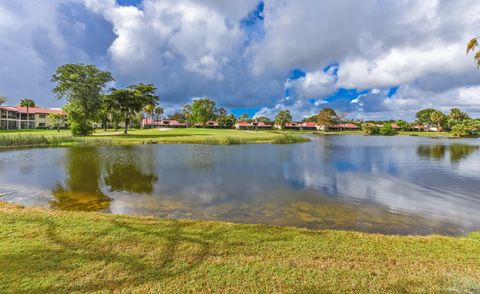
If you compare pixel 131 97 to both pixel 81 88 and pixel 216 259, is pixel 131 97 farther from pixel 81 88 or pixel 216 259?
pixel 216 259

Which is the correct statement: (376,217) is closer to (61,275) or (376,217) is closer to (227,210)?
(227,210)

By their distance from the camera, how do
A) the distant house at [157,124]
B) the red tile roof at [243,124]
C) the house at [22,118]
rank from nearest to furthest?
the house at [22,118], the distant house at [157,124], the red tile roof at [243,124]

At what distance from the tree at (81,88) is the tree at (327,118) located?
354 feet

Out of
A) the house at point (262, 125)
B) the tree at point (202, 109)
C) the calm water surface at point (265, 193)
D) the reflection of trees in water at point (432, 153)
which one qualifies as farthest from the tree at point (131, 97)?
the house at point (262, 125)

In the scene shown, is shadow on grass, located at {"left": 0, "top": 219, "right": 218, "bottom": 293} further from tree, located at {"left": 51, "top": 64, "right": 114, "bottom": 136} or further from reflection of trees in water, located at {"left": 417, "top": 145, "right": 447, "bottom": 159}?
tree, located at {"left": 51, "top": 64, "right": 114, "bottom": 136}

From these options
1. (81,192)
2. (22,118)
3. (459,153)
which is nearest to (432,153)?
(459,153)

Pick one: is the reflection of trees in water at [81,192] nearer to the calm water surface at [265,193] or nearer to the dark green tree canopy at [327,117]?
the calm water surface at [265,193]

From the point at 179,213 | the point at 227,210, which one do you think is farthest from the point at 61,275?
the point at 227,210

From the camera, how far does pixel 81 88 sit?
49.5 meters

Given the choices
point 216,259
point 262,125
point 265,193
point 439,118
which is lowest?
point 265,193

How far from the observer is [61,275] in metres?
4.39

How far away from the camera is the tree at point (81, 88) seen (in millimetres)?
47719

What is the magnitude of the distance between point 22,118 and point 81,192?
9491 cm

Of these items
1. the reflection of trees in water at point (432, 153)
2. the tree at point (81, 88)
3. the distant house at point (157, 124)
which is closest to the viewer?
the reflection of trees in water at point (432, 153)
